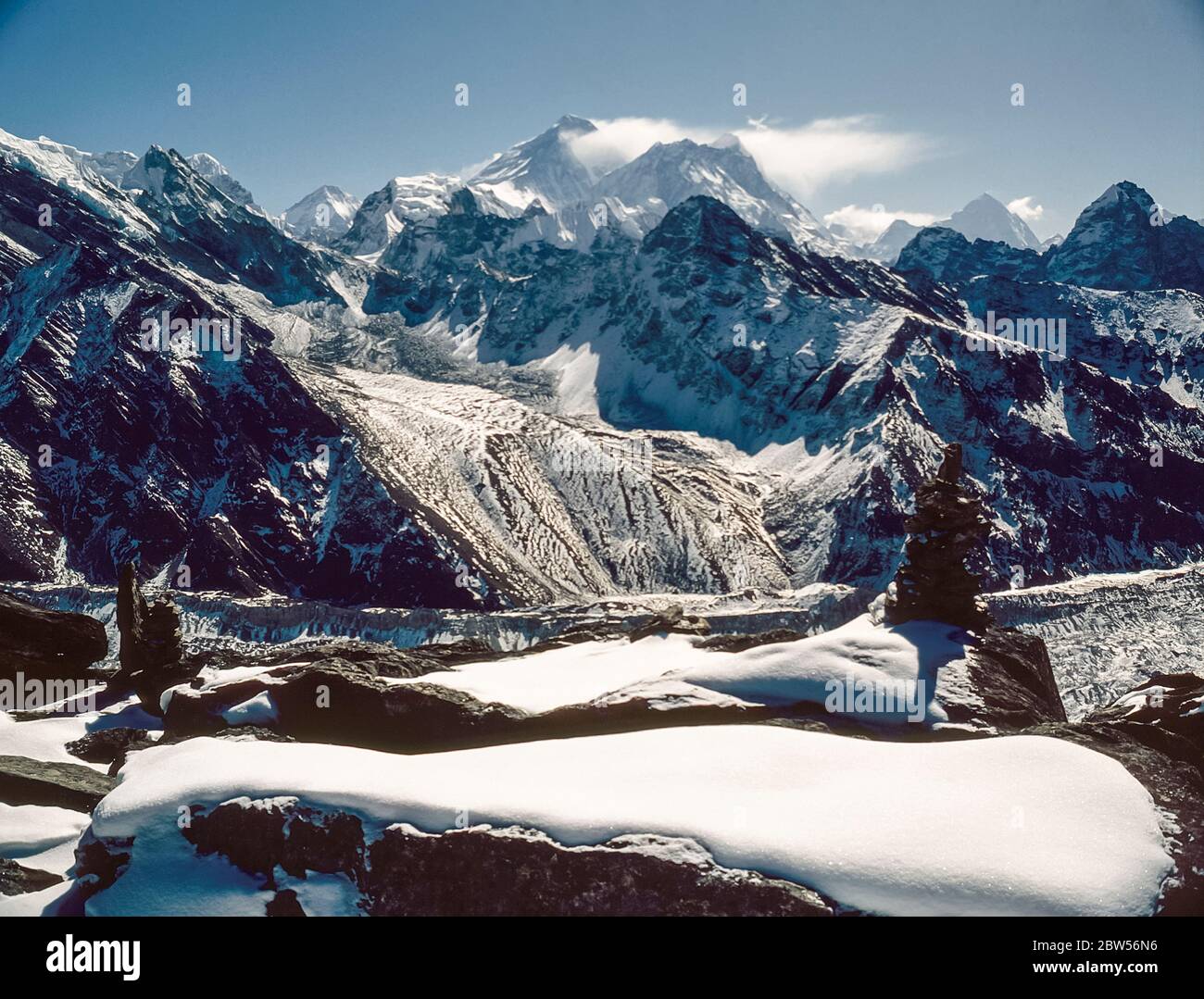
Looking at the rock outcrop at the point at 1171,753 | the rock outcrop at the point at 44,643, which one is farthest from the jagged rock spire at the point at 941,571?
the rock outcrop at the point at 44,643

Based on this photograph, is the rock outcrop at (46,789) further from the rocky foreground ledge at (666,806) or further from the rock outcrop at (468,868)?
the rock outcrop at (468,868)

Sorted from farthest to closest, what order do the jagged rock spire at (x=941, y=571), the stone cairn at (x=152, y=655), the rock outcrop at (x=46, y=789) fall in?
the stone cairn at (x=152, y=655)
the jagged rock spire at (x=941, y=571)
the rock outcrop at (x=46, y=789)

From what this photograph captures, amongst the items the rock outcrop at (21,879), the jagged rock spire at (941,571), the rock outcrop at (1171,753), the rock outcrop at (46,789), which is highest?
the jagged rock spire at (941,571)

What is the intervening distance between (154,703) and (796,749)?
97.5ft

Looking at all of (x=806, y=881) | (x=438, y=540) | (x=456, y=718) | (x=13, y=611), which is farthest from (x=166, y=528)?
(x=806, y=881)

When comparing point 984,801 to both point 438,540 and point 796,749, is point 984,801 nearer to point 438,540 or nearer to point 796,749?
point 796,749

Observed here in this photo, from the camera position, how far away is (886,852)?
18.2 m

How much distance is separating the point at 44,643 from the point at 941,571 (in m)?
43.1

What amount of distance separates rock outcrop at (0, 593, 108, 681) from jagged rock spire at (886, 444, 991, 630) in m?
39.9

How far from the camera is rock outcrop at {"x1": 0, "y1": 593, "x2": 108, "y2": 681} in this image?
4550cm

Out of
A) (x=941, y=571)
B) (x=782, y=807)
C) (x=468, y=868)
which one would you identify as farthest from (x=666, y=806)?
(x=941, y=571)

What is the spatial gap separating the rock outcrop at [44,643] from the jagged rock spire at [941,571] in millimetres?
39881

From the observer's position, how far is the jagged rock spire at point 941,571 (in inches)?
1284

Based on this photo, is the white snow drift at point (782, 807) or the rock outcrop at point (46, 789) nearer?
the white snow drift at point (782, 807)
